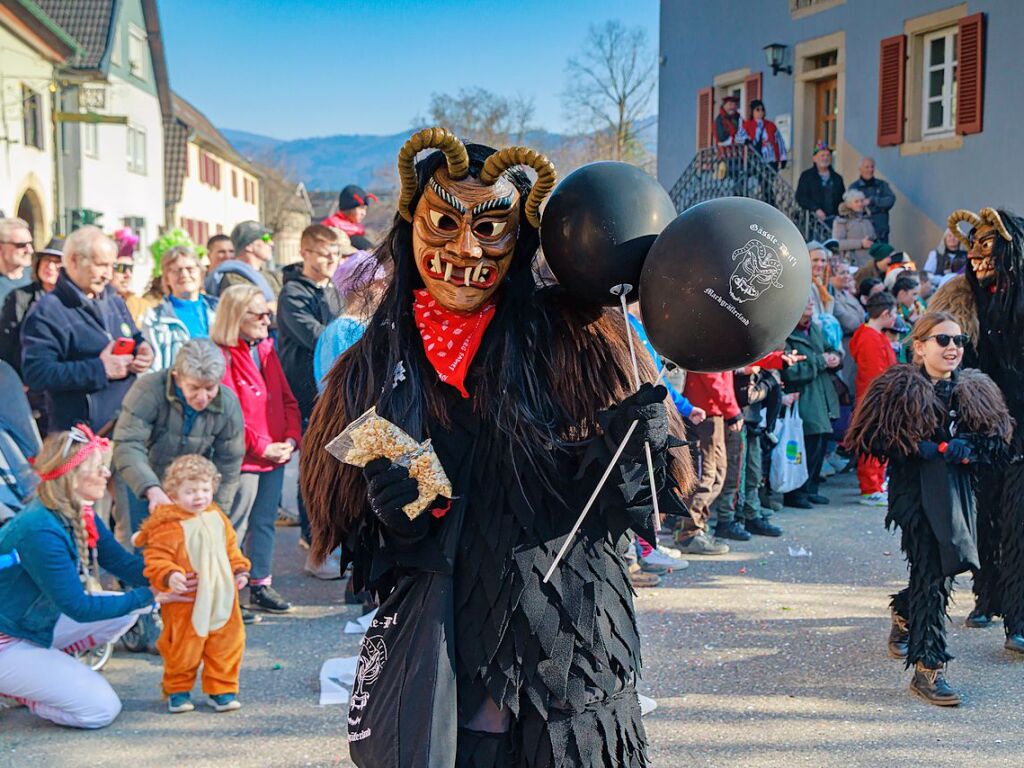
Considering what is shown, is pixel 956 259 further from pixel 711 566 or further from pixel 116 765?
pixel 116 765

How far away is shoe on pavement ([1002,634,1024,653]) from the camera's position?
4.98 metres

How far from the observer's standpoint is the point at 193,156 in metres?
42.8

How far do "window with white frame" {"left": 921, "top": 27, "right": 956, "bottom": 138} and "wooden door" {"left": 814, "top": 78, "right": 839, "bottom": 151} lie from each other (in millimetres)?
2127

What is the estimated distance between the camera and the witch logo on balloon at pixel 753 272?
211cm

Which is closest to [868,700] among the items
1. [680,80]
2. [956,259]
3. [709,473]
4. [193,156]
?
[709,473]

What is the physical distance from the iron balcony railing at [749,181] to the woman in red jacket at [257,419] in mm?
10219

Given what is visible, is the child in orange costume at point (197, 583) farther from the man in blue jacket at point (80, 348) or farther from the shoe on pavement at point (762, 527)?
the shoe on pavement at point (762, 527)

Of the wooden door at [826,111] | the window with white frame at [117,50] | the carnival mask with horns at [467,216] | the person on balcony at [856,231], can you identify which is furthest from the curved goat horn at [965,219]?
the window with white frame at [117,50]

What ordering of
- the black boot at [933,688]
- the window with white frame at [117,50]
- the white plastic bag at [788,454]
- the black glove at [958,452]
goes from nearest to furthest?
the black boot at [933,688] < the black glove at [958,452] < the white plastic bag at [788,454] < the window with white frame at [117,50]

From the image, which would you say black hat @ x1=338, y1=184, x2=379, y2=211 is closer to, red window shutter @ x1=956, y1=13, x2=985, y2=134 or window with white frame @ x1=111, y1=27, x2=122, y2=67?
red window shutter @ x1=956, y1=13, x2=985, y2=134

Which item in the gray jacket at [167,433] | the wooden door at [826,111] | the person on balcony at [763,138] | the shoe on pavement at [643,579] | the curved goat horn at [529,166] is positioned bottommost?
the shoe on pavement at [643,579]

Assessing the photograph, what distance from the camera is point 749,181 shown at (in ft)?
51.3

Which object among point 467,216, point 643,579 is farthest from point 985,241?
point 467,216

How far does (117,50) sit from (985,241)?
31404 mm
